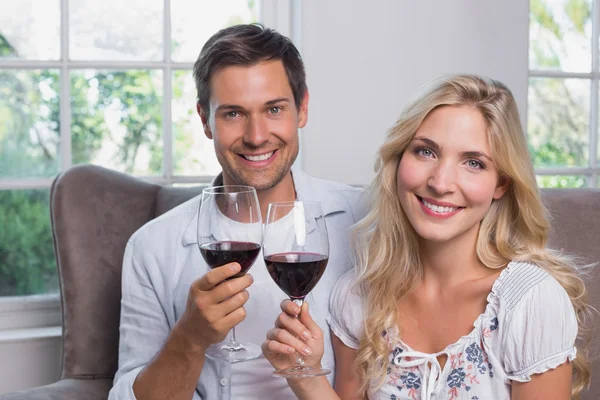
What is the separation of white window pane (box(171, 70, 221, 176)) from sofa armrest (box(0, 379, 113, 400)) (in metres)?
0.99

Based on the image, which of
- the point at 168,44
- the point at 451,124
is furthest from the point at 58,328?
the point at 451,124

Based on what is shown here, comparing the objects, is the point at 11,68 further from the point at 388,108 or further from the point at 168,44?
the point at 388,108

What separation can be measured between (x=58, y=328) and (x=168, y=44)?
113 cm

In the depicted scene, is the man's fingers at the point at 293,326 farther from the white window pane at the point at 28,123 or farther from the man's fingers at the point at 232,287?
→ the white window pane at the point at 28,123

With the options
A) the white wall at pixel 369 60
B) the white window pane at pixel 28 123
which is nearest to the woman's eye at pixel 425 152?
the white wall at pixel 369 60

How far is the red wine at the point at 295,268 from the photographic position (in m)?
1.49

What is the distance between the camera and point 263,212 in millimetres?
2162

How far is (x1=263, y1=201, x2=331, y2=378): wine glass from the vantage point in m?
1.49

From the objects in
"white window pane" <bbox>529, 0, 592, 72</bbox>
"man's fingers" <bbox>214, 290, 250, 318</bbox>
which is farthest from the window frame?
"man's fingers" <bbox>214, 290, 250, 318</bbox>

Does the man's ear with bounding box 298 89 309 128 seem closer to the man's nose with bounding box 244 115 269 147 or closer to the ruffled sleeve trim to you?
the man's nose with bounding box 244 115 269 147

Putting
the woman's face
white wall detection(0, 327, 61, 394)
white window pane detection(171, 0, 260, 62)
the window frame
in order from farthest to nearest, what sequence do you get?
white window pane detection(171, 0, 260, 62) → the window frame → white wall detection(0, 327, 61, 394) → the woman's face

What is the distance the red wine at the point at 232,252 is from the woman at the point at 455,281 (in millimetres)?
158

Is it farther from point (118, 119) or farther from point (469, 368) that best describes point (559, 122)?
point (469, 368)

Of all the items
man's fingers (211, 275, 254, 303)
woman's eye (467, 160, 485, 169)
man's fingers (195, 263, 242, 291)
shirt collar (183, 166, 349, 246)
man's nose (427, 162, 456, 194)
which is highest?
woman's eye (467, 160, 485, 169)
